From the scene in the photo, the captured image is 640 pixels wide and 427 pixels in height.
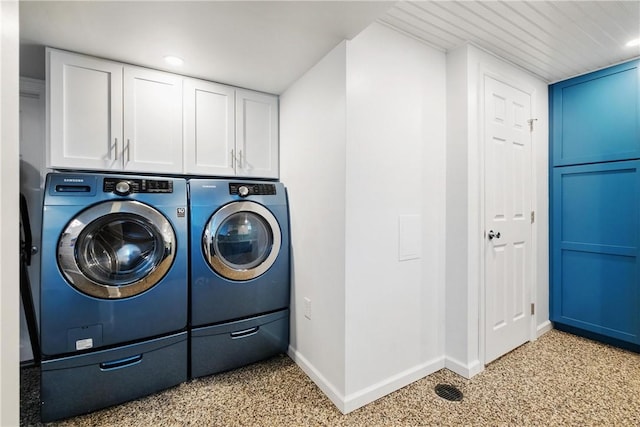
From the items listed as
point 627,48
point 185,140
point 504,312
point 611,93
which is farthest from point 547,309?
point 185,140

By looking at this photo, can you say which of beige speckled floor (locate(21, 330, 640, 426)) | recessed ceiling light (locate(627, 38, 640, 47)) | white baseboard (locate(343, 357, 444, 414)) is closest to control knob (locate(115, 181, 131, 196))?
beige speckled floor (locate(21, 330, 640, 426))

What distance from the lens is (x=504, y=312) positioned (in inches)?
86.8

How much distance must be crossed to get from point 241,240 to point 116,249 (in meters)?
0.75

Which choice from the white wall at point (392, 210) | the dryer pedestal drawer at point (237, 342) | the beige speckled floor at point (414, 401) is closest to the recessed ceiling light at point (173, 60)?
the white wall at point (392, 210)

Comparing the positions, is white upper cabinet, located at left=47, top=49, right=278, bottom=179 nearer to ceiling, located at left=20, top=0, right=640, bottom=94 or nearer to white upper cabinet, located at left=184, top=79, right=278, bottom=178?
white upper cabinet, located at left=184, top=79, right=278, bottom=178

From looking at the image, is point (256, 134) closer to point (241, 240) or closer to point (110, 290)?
point (241, 240)

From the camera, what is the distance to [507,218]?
2.23m

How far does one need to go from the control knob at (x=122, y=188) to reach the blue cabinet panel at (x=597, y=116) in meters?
3.47

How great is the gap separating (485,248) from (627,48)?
1.83 m

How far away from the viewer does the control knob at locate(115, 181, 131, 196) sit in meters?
1.67

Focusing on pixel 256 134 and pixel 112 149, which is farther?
pixel 256 134

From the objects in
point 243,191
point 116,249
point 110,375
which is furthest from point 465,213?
point 110,375

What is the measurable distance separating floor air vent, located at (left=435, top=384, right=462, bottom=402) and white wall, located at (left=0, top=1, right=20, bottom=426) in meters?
1.96

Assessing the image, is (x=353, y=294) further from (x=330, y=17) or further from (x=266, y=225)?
(x=330, y=17)
